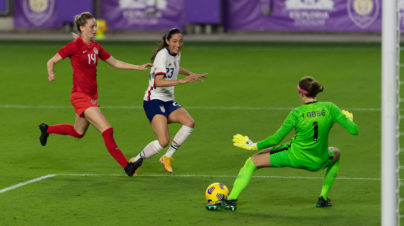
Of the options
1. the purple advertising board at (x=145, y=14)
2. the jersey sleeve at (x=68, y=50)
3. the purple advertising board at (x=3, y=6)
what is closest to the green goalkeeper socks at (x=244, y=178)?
the jersey sleeve at (x=68, y=50)

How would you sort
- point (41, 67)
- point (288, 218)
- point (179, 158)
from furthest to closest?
point (41, 67)
point (179, 158)
point (288, 218)

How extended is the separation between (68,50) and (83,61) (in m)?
0.25

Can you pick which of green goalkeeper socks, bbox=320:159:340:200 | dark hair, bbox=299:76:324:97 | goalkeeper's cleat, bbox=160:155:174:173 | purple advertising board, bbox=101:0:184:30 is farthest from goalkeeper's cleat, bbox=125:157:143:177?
purple advertising board, bbox=101:0:184:30

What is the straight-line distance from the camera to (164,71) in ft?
40.3

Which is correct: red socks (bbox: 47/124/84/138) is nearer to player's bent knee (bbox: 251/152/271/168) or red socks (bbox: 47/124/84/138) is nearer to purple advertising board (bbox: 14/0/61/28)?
player's bent knee (bbox: 251/152/271/168)

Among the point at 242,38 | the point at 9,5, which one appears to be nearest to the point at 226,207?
the point at 242,38

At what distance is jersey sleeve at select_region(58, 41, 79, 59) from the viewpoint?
12.4 metres

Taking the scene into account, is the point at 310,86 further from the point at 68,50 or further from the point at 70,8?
the point at 70,8

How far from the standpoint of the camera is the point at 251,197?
11.0 meters

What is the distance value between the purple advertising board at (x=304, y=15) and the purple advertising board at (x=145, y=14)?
1.96 m

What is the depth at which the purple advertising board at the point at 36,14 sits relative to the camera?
1458 inches

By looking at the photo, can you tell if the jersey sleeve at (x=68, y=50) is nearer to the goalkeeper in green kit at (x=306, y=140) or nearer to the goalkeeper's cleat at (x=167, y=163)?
the goalkeeper's cleat at (x=167, y=163)

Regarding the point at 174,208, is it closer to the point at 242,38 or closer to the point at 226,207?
the point at 226,207

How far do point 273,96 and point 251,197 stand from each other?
937 centimetres
